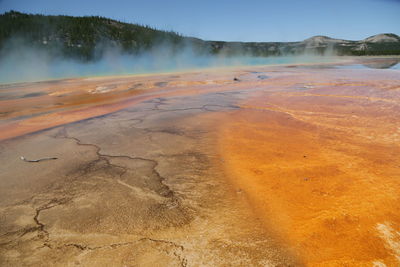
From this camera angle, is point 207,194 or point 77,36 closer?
point 207,194

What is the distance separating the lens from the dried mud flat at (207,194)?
1.42m

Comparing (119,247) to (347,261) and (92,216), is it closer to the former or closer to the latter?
(92,216)

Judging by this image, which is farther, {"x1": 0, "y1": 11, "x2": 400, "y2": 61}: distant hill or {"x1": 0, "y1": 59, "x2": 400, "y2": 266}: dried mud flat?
{"x1": 0, "y1": 11, "x2": 400, "y2": 61}: distant hill

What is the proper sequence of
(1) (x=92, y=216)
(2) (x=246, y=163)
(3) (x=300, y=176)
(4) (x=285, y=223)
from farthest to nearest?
(2) (x=246, y=163) < (3) (x=300, y=176) < (1) (x=92, y=216) < (4) (x=285, y=223)

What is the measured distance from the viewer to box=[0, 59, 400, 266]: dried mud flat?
55.7 inches

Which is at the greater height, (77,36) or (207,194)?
(77,36)

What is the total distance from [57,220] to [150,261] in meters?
0.85

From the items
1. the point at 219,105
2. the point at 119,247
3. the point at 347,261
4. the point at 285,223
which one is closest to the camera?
the point at 347,261

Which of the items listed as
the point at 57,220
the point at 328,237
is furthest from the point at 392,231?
the point at 57,220

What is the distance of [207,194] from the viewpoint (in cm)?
201

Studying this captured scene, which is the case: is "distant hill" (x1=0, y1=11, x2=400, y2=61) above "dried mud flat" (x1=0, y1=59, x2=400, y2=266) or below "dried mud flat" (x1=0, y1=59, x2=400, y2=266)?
above

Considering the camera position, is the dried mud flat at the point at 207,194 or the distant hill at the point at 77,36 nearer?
the dried mud flat at the point at 207,194

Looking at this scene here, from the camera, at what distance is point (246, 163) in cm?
256

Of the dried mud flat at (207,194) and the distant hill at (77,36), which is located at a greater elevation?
the distant hill at (77,36)
